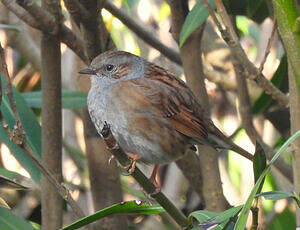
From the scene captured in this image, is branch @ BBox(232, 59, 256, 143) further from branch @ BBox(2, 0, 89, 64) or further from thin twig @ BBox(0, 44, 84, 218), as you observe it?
thin twig @ BBox(0, 44, 84, 218)

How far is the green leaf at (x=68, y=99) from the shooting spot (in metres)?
3.53

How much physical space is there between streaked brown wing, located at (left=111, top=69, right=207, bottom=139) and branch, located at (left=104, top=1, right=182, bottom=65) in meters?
0.54

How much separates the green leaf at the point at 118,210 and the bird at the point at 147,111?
1.85 ft

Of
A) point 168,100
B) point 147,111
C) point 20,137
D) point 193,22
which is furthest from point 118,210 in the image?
point 193,22

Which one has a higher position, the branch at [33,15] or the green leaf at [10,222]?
the branch at [33,15]

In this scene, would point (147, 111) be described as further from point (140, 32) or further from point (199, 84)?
point (140, 32)

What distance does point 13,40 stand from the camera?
4.49 m

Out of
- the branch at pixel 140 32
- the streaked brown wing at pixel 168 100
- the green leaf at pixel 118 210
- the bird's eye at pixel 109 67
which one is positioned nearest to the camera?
the green leaf at pixel 118 210

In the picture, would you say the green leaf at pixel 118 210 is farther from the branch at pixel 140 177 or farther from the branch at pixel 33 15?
the branch at pixel 33 15

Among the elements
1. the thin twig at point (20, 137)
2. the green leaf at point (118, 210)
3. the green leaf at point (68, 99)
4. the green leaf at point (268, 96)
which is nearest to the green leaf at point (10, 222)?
the thin twig at point (20, 137)

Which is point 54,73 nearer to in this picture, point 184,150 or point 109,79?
point 109,79

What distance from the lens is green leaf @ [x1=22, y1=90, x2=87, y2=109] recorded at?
11.6ft

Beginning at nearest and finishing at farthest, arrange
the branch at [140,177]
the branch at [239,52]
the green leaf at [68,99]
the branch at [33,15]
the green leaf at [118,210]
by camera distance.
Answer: the branch at [140,177] < the green leaf at [118,210] < the branch at [239,52] < the branch at [33,15] < the green leaf at [68,99]

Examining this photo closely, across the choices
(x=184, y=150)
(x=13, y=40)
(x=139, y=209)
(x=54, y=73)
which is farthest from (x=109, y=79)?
(x=13, y=40)
